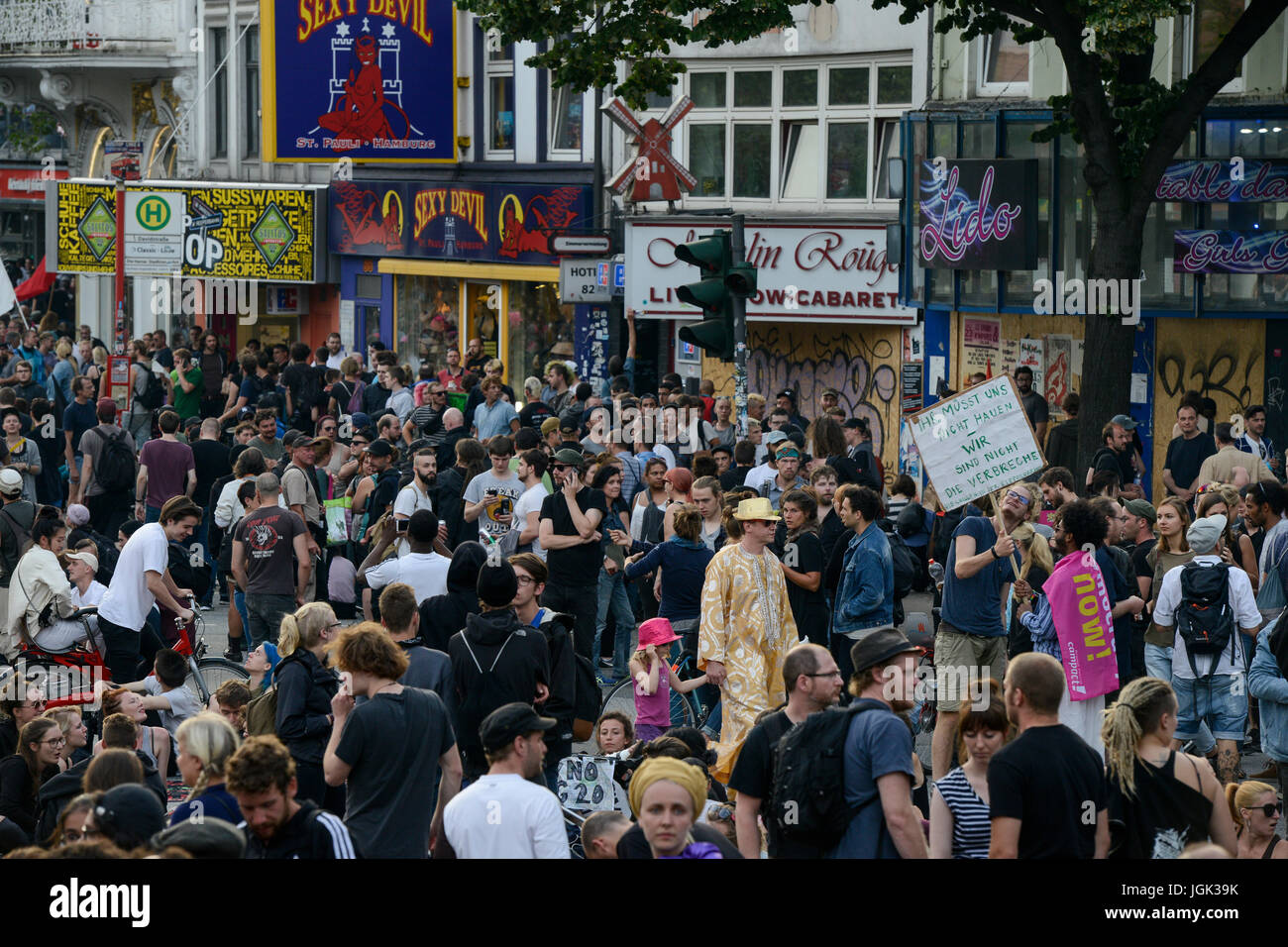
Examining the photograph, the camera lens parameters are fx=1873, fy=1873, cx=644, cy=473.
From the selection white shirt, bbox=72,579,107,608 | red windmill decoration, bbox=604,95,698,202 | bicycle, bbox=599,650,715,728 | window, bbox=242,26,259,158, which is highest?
window, bbox=242,26,259,158

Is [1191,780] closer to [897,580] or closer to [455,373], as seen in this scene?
[897,580]

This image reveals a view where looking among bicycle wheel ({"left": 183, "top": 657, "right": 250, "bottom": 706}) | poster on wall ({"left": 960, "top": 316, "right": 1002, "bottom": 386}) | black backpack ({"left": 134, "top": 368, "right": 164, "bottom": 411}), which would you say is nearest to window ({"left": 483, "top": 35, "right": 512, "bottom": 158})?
black backpack ({"left": 134, "top": 368, "right": 164, "bottom": 411})

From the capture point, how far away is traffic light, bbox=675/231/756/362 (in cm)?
1305

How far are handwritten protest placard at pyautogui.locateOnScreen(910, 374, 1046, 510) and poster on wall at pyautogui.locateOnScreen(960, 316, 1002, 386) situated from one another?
456 inches

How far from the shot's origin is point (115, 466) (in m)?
17.6

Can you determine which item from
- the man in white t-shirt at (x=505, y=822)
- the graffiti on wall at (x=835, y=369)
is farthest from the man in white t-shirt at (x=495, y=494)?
the graffiti on wall at (x=835, y=369)

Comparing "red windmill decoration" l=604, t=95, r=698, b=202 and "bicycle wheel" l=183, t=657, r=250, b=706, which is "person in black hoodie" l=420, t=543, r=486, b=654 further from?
"red windmill decoration" l=604, t=95, r=698, b=202

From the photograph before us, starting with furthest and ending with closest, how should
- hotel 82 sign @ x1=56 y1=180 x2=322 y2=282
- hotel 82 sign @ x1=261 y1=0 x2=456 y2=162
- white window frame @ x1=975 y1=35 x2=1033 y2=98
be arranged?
hotel 82 sign @ x1=56 y1=180 x2=322 y2=282 → hotel 82 sign @ x1=261 y1=0 x2=456 y2=162 → white window frame @ x1=975 y1=35 x2=1033 y2=98

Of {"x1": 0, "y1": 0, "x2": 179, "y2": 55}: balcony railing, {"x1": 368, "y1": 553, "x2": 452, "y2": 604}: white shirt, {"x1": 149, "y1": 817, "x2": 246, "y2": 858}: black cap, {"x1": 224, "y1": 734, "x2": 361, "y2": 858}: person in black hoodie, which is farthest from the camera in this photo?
{"x1": 0, "y1": 0, "x2": 179, "y2": 55}: balcony railing

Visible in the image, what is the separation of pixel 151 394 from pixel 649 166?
6842mm

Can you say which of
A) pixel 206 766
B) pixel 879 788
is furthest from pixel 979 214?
pixel 206 766

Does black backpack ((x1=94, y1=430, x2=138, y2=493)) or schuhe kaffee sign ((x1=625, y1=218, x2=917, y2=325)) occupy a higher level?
schuhe kaffee sign ((x1=625, y1=218, x2=917, y2=325))

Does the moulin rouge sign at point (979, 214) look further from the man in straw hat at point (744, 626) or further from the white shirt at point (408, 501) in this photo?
the man in straw hat at point (744, 626)

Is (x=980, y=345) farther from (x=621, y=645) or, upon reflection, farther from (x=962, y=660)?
(x=962, y=660)
